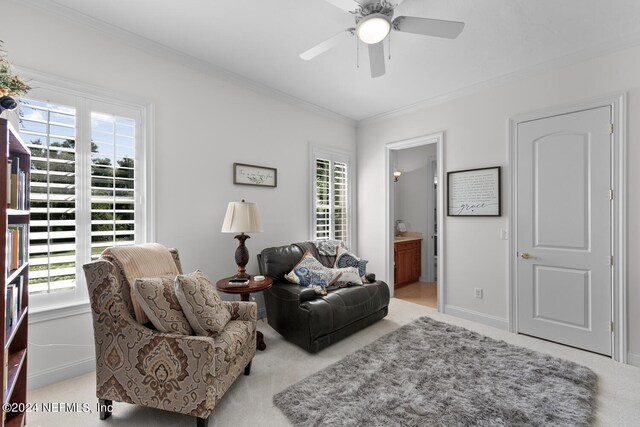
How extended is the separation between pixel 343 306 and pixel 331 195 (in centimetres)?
199

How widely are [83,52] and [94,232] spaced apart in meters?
1.45

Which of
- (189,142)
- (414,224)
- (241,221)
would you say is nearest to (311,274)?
(241,221)

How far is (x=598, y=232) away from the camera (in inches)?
105

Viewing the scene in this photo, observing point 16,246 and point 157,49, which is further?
point 157,49

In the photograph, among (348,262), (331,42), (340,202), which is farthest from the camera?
(340,202)

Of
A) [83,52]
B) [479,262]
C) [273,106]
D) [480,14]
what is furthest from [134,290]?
[479,262]

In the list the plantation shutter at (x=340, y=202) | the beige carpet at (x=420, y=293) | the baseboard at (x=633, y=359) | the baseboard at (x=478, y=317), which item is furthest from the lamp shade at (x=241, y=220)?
the baseboard at (x=633, y=359)

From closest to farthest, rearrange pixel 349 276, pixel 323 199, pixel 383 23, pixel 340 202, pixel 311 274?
pixel 383 23 → pixel 311 274 → pixel 349 276 → pixel 323 199 → pixel 340 202

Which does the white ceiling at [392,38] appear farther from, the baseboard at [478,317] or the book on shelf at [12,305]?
the baseboard at [478,317]

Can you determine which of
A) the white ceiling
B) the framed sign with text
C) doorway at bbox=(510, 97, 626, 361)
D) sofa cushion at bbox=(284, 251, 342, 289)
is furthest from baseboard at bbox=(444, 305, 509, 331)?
the white ceiling

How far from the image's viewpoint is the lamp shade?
2.72m

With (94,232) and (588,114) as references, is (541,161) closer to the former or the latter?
(588,114)

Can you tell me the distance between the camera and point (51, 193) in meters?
2.14

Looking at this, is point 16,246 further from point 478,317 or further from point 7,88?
point 478,317
